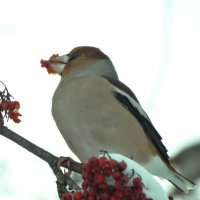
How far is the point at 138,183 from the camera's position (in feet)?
9.32

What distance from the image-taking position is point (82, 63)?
5941mm

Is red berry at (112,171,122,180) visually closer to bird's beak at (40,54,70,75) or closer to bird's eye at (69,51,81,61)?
bird's beak at (40,54,70,75)

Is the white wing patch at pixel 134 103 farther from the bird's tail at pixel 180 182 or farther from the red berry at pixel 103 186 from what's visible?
the red berry at pixel 103 186

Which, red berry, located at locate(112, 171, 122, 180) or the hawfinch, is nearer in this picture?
red berry, located at locate(112, 171, 122, 180)

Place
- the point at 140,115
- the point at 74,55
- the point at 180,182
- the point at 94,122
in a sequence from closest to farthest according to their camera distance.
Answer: the point at 94,122 → the point at 180,182 → the point at 140,115 → the point at 74,55

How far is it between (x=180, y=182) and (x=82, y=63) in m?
1.50

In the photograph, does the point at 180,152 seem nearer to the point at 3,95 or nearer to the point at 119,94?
the point at 119,94

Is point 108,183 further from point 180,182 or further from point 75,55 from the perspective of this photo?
point 75,55

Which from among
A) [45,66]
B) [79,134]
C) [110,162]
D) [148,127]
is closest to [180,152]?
[148,127]

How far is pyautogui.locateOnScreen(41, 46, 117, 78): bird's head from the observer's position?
18.4ft

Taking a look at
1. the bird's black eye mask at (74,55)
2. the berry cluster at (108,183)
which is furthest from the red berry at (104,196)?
the bird's black eye mask at (74,55)

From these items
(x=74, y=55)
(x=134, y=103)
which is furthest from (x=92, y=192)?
(x=74, y=55)

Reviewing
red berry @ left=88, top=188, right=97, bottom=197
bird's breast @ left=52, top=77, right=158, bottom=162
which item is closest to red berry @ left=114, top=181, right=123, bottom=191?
red berry @ left=88, top=188, right=97, bottom=197

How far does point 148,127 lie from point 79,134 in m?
0.77
